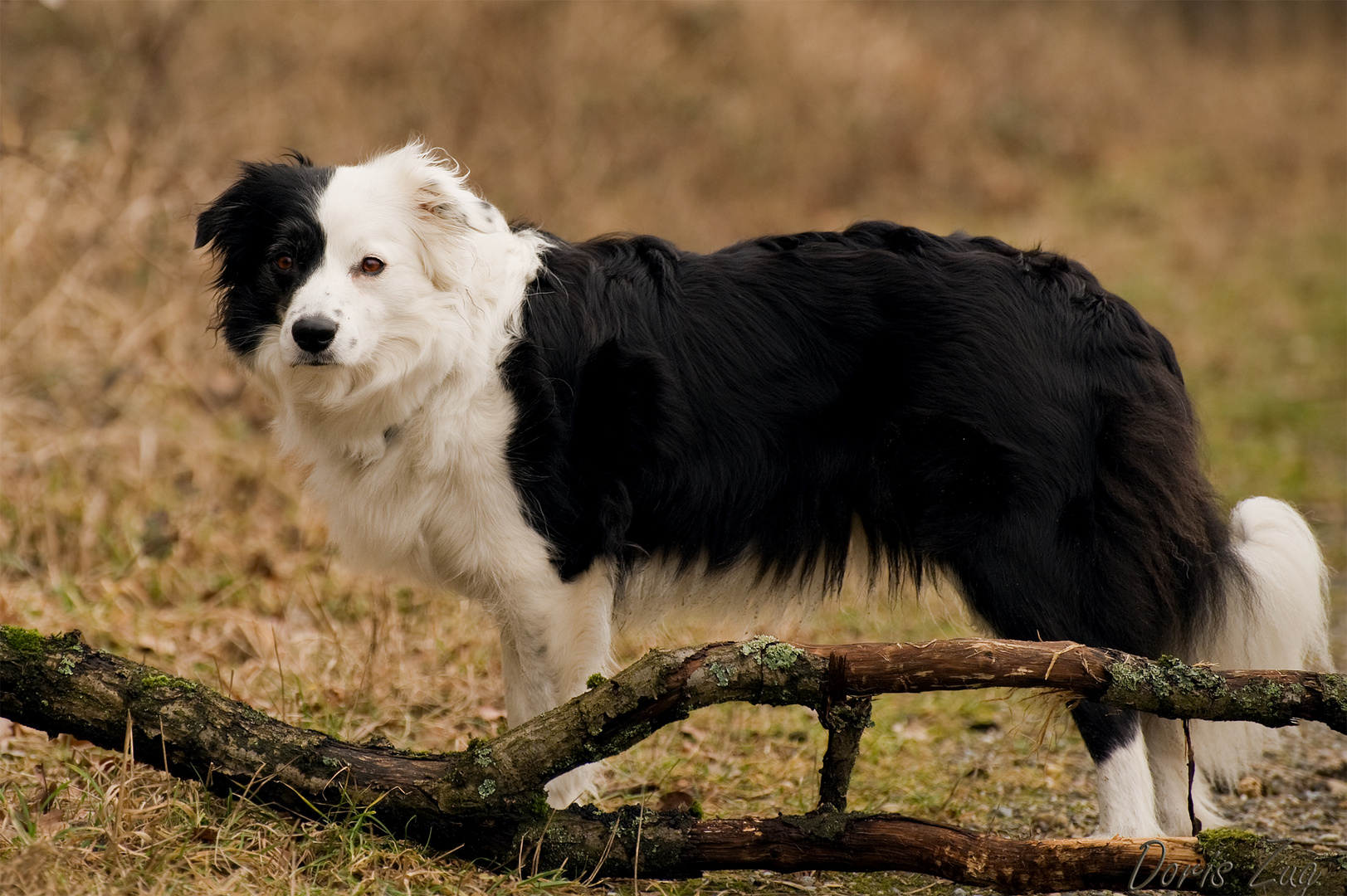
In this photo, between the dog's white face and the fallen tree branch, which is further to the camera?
the dog's white face

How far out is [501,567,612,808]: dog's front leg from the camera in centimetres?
340

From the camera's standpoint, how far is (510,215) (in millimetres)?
9242

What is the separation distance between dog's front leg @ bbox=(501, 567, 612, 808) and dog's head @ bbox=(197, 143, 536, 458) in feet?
2.35

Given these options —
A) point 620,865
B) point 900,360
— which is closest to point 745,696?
point 620,865

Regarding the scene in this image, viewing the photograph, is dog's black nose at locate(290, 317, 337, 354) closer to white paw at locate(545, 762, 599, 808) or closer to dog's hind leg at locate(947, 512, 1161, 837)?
white paw at locate(545, 762, 599, 808)

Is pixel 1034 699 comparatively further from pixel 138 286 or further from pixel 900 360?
pixel 138 286

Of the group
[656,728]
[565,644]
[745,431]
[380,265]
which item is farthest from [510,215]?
[656,728]

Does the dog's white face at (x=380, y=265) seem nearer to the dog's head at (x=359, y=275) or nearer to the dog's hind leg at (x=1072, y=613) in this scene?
the dog's head at (x=359, y=275)

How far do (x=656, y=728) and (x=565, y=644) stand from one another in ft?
2.32

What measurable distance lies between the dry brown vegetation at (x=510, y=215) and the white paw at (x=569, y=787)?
0.40m

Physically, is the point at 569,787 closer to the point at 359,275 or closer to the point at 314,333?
the point at 314,333

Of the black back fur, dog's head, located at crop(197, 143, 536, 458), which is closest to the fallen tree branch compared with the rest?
the black back fur

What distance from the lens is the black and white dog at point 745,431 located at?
326 cm

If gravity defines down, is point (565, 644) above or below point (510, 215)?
below
